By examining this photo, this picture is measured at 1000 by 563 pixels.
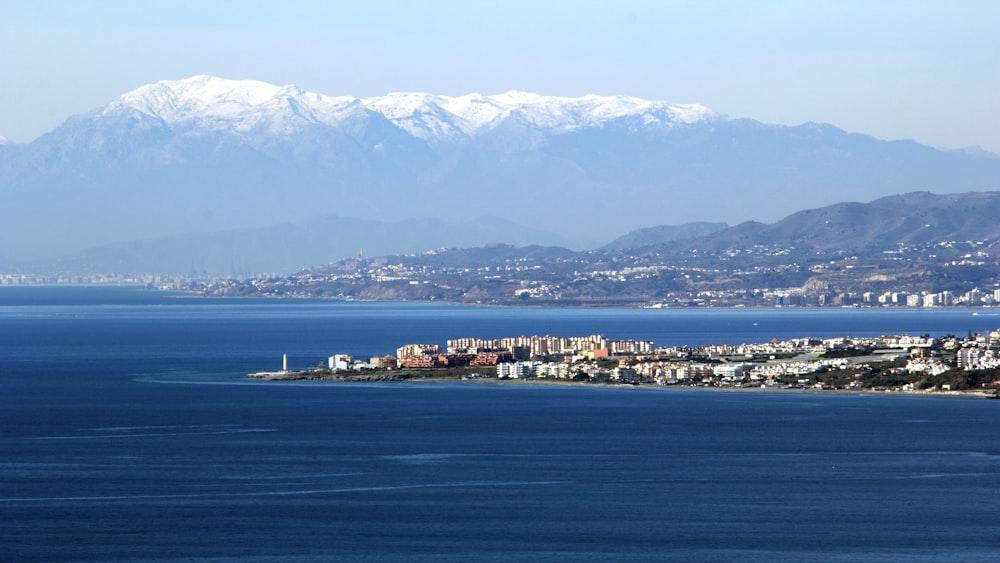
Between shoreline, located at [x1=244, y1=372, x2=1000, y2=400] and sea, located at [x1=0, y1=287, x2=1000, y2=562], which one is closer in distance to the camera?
sea, located at [x1=0, y1=287, x2=1000, y2=562]

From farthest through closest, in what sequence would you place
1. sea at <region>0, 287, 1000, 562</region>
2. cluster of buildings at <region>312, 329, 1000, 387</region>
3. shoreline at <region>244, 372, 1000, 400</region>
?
cluster of buildings at <region>312, 329, 1000, 387</region>, shoreline at <region>244, 372, 1000, 400</region>, sea at <region>0, 287, 1000, 562</region>

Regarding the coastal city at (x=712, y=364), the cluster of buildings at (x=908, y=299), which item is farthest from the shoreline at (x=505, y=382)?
the cluster of buildings at (x=908, y=299)

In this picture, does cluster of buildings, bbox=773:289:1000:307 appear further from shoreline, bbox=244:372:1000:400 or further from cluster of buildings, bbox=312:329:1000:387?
shoreline, bbox=244:372:1000:400

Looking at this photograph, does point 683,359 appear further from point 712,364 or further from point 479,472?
point 479,472

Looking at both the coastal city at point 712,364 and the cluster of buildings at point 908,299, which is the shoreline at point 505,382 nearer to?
the coastal city at point 712,364

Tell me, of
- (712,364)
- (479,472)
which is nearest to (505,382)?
(712,364)

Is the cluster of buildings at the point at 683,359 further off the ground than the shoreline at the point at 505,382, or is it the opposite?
the cluster of buildings at the point at 683,359

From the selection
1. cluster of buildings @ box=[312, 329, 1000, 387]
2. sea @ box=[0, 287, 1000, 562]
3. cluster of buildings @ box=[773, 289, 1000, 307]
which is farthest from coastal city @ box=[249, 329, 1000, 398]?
cluster of buildings @ box=[773, 289, 1000, 307]
